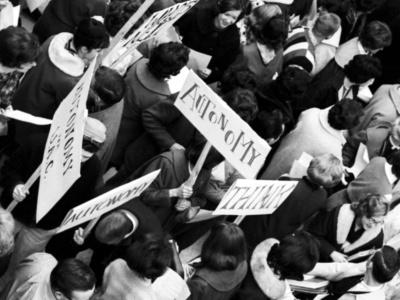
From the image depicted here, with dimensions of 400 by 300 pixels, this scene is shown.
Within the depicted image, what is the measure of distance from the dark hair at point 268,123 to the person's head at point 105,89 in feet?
3.21

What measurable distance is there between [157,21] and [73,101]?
48.7 inches

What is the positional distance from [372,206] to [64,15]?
2.34 metres

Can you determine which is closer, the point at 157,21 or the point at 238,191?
the point at 238,191

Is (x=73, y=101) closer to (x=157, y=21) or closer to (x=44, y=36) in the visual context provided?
(x=157, y=21)

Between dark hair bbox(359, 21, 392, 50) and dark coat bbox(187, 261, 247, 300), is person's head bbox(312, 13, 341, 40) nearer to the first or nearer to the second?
dark hair bbox(359, 21, 392, 50)

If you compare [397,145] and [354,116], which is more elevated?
[354,116]

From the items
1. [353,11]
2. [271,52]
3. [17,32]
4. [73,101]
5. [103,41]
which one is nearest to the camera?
[73,101]

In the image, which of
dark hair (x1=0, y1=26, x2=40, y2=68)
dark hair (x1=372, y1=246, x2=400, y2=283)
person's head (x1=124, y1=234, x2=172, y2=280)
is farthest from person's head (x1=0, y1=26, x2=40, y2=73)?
dark hair (x1=372, y1=246, x2=400, y2=283)

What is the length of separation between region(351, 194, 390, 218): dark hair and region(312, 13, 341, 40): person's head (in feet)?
5.56

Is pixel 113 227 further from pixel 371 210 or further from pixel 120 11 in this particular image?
pixel 371 210

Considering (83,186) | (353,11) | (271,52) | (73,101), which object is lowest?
(353,11)

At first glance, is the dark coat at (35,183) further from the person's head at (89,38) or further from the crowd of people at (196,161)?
the person's head at (89,38)

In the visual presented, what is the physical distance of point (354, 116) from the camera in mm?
4922

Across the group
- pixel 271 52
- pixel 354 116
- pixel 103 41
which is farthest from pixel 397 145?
pixel 103 41
